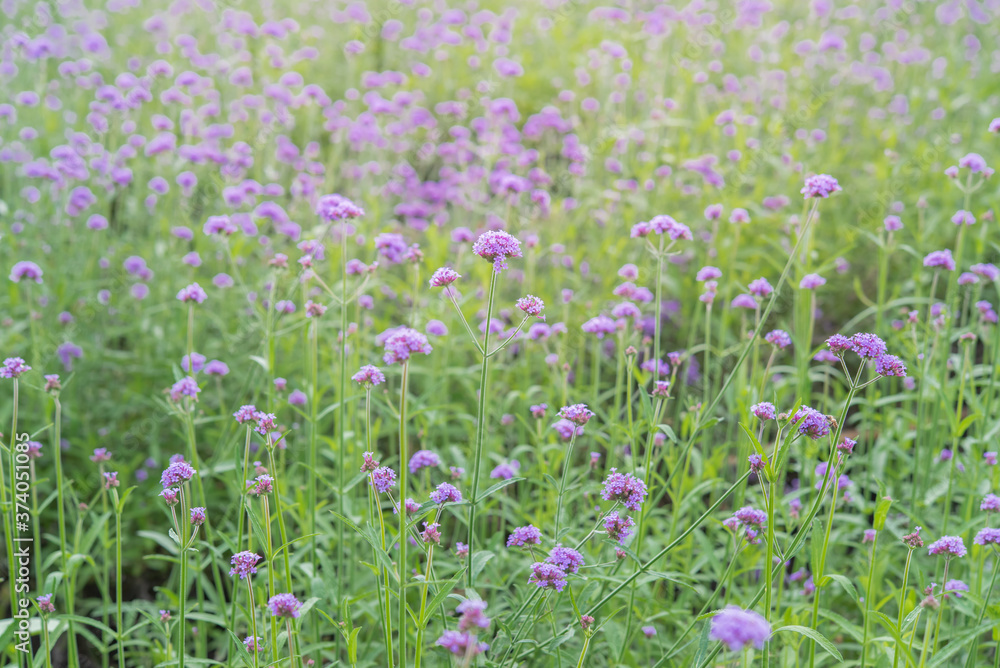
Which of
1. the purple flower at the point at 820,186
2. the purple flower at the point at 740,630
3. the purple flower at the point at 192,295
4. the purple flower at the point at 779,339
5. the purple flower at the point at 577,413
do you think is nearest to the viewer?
the purple flower at the point at 740,630

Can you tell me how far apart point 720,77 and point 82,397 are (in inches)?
249

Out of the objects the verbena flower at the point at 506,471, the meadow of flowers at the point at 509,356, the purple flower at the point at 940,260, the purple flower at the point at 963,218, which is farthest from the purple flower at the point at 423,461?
the purple flower at the point at 963,218

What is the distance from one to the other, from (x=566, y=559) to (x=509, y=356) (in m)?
2.39

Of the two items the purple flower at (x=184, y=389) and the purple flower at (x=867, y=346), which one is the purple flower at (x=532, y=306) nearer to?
the purple flower at (x=867, y=346)

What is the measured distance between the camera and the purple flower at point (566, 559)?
78.7 inches

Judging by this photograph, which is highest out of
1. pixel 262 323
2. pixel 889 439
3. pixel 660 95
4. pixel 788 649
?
pixel 660 95

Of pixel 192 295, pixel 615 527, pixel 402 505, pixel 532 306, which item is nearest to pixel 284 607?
pixel 402 505

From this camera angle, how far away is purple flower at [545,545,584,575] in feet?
6.56

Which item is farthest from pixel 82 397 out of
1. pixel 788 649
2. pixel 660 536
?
pixel 788 649

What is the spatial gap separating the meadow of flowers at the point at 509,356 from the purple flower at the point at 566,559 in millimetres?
25

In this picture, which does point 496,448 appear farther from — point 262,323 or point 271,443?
point 271,443

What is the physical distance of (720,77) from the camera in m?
7.97

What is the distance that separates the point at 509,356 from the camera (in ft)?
14.3

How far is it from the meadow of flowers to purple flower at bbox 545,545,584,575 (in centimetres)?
3
